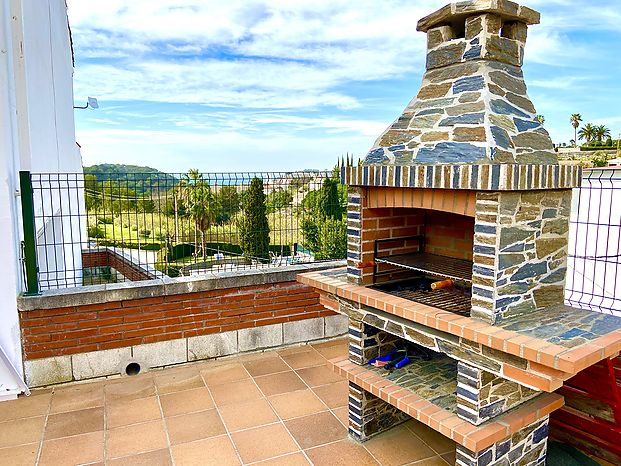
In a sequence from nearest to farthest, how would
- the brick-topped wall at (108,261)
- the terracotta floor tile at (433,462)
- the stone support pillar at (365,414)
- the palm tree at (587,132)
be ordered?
the terracotta floor tile at (433,462)
the stone support pillar at (365,414)
the brick-topped wall at (108,261)
the palm tree at (587,132)

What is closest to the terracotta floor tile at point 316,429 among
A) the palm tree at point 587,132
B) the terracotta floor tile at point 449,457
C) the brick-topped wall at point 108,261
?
the terracotta floor tile at point 449,457

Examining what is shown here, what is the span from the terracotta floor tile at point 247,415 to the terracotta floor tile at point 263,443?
91 mm

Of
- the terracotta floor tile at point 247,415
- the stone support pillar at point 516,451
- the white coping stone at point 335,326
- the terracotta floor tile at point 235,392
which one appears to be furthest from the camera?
the white coping stone at point 335,326

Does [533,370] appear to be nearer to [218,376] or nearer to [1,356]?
[218,376]

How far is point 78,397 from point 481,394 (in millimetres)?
3671

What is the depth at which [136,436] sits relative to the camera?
11.5ft

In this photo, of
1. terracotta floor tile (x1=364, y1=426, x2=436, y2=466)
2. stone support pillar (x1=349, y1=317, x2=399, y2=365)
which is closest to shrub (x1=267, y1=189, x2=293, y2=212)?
stone support pillar (x1=349, y1=317, x2=399, y2=365)

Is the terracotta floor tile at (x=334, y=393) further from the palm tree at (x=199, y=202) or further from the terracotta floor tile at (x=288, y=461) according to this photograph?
the palm tree at (x=199, y=202)

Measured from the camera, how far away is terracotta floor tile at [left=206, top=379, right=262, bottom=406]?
13.4ft

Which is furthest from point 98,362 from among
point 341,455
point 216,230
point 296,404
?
point 341,455

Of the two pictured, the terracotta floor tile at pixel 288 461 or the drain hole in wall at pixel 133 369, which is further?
the drain hole in wall at pixel 133 369

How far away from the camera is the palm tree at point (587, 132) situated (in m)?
42.0

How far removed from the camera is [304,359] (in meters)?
5.02

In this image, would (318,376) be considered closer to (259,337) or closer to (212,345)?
(259,337)
